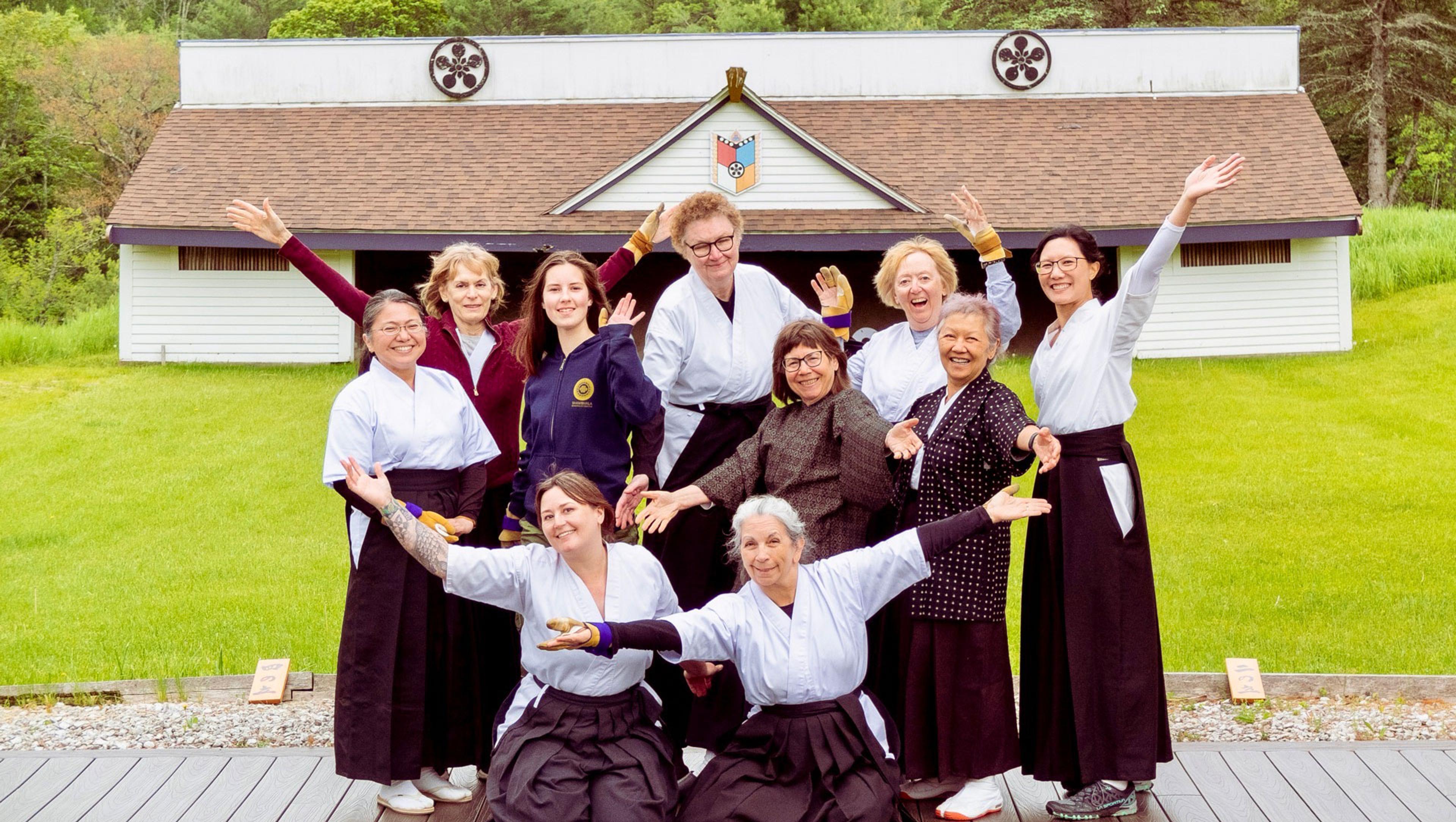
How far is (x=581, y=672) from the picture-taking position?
434 cm

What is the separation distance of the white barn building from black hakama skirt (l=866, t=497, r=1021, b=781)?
39.2 feet

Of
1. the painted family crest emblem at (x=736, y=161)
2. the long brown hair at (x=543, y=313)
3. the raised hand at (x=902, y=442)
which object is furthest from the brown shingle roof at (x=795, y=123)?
the raised hand at (x=902, y=442)

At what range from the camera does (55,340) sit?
19.4 m

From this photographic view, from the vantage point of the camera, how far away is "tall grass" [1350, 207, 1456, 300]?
67.6 ft

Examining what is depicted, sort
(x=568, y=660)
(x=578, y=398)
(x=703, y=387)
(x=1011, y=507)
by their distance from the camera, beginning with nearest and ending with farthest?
(x=1011, y=507), (x=568, y=660), (x=578, y=398), (x=703, y=387)

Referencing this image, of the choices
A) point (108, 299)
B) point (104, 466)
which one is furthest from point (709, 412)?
point (108, 299)

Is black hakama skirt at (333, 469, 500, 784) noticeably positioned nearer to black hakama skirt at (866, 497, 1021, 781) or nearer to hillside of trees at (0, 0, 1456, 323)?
black hakama skirt at (866, 497, 1021, 781)

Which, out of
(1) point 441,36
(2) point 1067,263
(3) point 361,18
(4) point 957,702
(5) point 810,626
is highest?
(3) point 361,18

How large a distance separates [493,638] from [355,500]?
857mm

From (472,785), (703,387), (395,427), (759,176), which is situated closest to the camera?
(395,427)

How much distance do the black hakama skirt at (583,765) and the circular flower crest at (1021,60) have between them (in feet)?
57.2

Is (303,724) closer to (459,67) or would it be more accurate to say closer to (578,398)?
(578,398)

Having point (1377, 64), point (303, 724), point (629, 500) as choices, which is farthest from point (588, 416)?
point (1377, 64)

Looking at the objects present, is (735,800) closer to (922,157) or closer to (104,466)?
(104,466)
